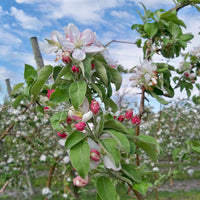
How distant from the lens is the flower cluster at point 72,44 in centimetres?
84

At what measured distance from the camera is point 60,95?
0.85 m

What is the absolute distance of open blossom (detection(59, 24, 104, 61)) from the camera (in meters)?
0.84

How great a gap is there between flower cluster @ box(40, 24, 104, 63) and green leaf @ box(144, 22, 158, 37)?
904mm

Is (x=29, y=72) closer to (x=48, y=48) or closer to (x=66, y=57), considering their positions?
(x=48, y=48)

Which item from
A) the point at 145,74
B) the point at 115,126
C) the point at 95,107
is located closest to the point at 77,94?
the point at 95,107

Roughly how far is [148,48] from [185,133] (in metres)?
7.15

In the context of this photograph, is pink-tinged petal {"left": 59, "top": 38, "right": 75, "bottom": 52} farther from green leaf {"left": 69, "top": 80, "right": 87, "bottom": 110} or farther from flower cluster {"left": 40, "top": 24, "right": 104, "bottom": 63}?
green leaf {"left": 69, "top": 80, "right": 87, "bottom": 110}

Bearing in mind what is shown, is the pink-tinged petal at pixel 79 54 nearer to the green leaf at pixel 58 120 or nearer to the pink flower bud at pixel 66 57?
the pink flower bud at pixel 66 57

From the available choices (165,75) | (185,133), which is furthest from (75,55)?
(185,133)

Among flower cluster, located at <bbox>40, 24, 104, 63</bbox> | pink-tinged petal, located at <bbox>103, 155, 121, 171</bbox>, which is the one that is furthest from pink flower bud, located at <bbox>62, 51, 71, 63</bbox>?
pink-tinged petal, located at <bbox>103, 155, 121, 171</bbox>

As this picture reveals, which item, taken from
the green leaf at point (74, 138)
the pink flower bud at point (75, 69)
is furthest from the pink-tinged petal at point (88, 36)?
the green leaf at point (74, 138)

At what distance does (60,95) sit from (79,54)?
0.15 meters

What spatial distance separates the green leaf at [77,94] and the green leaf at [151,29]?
1077mm

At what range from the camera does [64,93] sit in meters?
0.85
